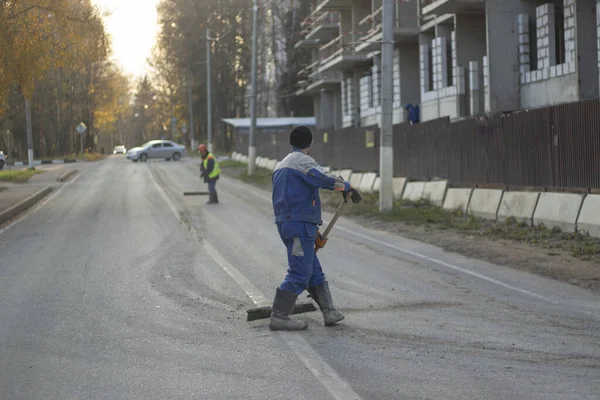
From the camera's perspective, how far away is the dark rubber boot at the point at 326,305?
27.5 feet

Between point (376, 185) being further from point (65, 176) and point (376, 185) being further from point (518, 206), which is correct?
point (65, 176)

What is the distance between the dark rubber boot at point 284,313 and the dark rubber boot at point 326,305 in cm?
27

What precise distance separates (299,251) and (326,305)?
0.62 metres

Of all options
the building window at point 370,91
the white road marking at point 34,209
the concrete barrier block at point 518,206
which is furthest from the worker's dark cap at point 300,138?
the building window at point 370,91

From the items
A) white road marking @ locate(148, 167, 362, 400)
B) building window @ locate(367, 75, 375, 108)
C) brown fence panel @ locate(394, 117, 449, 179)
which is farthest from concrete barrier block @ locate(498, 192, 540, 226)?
building window @ locate(367, 75, 375, 108)

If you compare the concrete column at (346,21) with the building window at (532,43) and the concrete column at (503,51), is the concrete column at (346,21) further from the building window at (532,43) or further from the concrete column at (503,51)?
the building window at (532,43)

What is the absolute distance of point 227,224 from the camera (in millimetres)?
20031

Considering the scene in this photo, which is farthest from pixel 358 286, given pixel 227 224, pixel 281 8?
Answer: pixel 281 8

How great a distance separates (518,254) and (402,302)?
16.0 feet

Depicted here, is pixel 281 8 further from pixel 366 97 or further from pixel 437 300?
pixel 437 300

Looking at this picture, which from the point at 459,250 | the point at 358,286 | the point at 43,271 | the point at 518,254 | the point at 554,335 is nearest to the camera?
the point at 554,335

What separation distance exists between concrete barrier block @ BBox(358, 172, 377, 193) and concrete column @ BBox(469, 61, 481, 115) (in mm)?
5332

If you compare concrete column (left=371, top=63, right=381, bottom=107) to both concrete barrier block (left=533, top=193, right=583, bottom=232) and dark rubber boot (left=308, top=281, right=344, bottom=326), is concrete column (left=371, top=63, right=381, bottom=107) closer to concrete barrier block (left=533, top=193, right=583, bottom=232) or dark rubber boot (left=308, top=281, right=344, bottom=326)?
concrete barrier block (left=533, top=193, right=583, bottom=232)

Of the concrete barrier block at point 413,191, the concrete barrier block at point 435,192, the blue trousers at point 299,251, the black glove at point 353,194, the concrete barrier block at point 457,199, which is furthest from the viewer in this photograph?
the concrete barrier block at point 413,191
